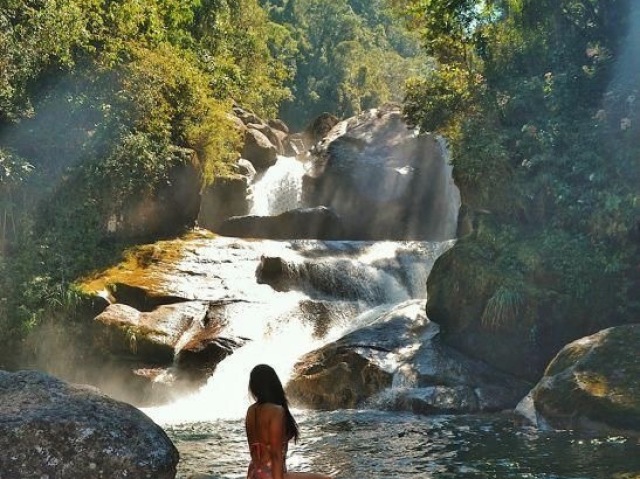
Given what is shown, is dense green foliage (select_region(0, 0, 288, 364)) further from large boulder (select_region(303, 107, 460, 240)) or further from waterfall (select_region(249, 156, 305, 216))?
waterfall (select_region(249, 156, 305, 216))

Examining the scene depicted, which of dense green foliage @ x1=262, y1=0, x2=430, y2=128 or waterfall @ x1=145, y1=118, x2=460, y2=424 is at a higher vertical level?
dense green foliage @ x1=262, y1=0, x2=430, y2=128

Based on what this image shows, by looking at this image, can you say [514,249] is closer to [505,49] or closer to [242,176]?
[505,49]

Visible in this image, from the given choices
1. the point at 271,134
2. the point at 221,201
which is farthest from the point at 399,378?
the point at 271,134

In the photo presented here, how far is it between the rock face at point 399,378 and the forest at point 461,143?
1.34 metres

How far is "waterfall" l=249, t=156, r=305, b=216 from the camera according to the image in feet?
114

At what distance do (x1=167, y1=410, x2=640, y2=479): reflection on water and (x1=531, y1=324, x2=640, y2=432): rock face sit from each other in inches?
16.0

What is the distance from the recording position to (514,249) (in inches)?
639

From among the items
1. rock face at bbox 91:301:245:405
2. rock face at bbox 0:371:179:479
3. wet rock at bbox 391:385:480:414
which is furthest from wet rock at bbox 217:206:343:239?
rock face at bbox 0:371:179:479

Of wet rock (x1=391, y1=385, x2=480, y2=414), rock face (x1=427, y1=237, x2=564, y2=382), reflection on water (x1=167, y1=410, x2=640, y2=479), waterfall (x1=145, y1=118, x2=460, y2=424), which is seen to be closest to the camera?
reflection on water (x1=167, y1=410, x2=640, y2=479)

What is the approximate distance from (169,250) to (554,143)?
12293mm

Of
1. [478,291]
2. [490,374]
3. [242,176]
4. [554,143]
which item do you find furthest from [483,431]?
[242,176]

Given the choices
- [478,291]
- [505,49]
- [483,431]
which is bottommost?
[483,431]

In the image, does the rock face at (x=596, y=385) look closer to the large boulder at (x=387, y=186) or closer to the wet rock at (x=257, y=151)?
the large boulder at (x=387, y=186)

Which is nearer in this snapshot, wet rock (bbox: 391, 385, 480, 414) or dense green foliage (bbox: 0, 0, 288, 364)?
wet rock (bbox: 391, 385, 480, 414)
